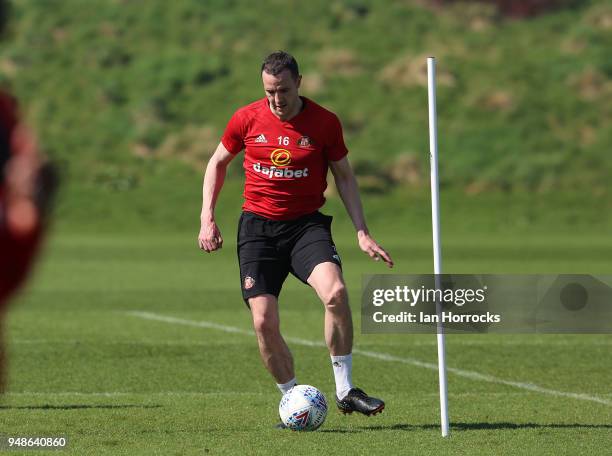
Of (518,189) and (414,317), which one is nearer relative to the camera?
(414,317)

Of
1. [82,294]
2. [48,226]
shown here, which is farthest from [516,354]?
[48,226]

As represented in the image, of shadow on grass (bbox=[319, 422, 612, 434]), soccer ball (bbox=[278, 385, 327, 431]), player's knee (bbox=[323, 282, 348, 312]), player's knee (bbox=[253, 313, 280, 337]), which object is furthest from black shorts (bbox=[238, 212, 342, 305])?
shadow on grass (bbox=[319, 422, 612, 434])

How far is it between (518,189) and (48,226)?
48.1 m

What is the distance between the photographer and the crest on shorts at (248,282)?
7.46m

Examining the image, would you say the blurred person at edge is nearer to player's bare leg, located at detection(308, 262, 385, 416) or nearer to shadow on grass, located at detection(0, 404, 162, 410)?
player's bare leg, located at detection(308, 262, 385, 416)

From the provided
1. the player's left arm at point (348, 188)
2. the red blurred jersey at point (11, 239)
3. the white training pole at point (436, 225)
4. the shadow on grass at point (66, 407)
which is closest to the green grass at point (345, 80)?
the shadow on grass at point (66, 407)

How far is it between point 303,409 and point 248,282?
818mm

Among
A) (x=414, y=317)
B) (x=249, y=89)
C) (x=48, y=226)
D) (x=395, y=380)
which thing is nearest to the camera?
(x=48, y=226)

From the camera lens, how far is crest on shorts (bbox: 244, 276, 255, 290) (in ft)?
24.5

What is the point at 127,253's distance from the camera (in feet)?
102

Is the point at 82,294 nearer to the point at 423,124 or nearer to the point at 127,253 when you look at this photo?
the point at 127,253

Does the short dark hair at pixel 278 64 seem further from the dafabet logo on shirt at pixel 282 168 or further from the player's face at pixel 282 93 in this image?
the dafabet logo on shirt at pixel 282 168

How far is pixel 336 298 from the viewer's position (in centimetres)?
718

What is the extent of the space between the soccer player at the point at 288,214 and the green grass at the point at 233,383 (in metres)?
0.48
